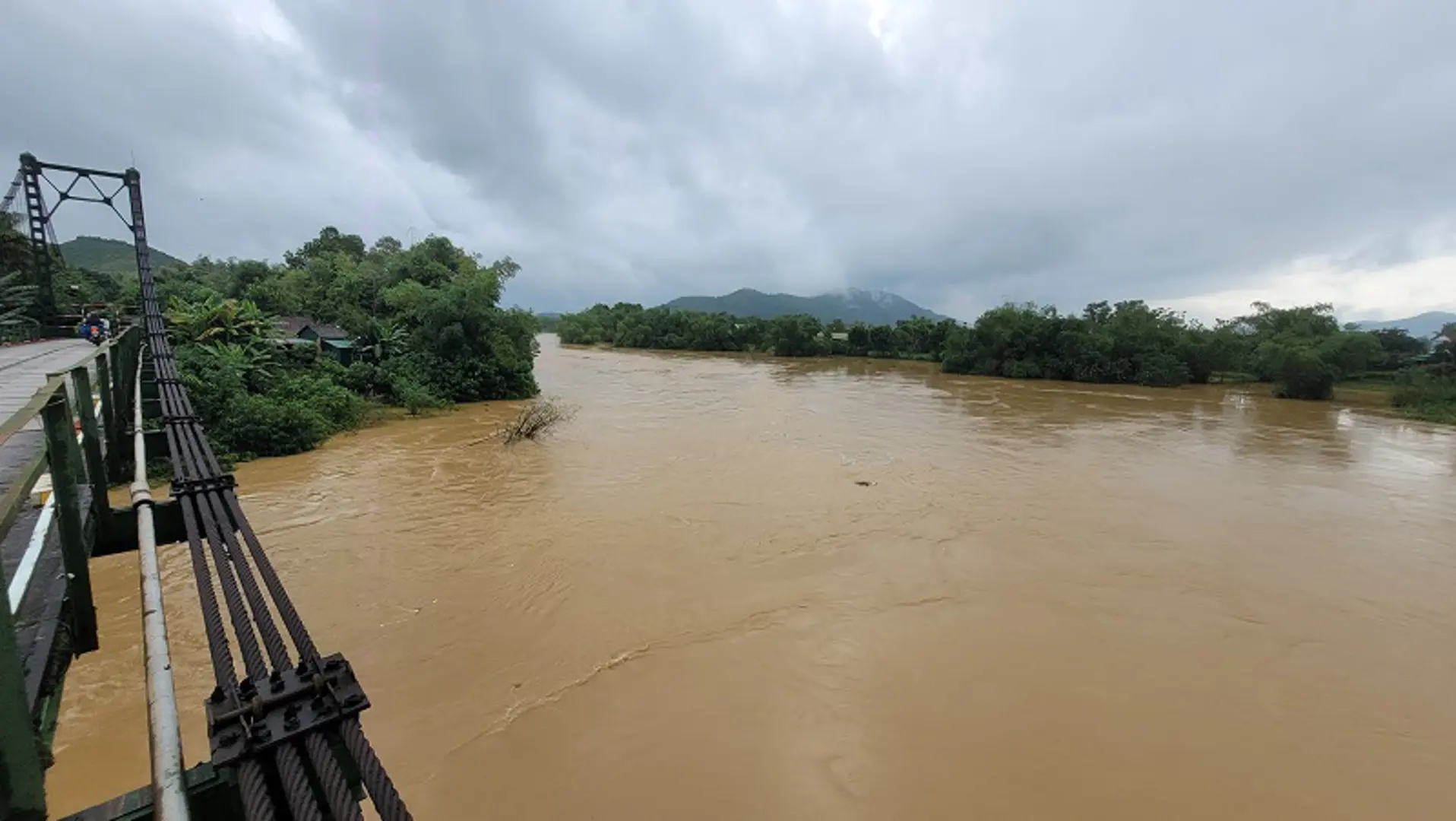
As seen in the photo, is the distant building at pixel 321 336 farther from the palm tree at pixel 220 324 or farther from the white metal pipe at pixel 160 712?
the white metal pipe at pixel 160 712

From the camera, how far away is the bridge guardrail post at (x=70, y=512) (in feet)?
7.26

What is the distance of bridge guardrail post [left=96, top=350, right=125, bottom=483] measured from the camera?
14.4ft

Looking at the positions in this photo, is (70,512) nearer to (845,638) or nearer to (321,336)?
(845,638)

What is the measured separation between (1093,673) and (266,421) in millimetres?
12949

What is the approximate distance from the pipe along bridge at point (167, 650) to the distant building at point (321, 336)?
1493 cm

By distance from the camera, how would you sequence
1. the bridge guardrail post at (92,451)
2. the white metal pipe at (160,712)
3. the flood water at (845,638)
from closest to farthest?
the white metal pipe at (160,712), the bridge guardrail post at (92,451), the flood water at (845,638)

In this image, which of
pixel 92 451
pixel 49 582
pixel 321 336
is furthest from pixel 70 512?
pixel 321 336

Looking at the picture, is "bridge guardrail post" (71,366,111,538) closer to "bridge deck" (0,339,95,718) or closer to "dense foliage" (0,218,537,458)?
"bridge deck" (0,339,95,718)

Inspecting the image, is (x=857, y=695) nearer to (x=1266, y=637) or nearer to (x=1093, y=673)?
(x=1093, y=673)

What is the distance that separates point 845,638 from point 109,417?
6.33 m

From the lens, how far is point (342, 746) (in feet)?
4.55

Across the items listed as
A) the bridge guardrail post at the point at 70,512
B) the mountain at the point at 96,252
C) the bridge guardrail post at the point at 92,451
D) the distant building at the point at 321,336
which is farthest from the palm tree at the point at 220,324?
the mountain at the point at 96,252

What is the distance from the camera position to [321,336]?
61.2 ft

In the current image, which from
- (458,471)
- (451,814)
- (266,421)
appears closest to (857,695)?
(451,814)
